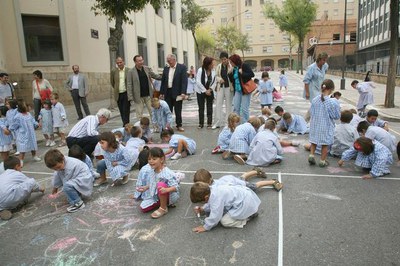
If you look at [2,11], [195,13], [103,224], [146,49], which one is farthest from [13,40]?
[195,13]

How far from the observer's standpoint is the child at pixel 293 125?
841cm

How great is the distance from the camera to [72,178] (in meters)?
4.54

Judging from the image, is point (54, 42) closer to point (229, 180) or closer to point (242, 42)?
point (229, 180)

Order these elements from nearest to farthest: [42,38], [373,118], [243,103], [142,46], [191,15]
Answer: [373,118]
[243,103]
[42,38]
[142,46]
[191,15]

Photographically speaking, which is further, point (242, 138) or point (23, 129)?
point (23, 129)

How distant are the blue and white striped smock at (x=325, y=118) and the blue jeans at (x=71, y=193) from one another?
12.5 ft

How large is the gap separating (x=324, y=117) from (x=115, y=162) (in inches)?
134

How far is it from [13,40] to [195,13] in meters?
20.9

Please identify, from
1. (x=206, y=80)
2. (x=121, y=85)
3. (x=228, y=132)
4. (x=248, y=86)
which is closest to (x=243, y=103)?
(x=248, y=86)

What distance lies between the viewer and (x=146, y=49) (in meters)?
23.8

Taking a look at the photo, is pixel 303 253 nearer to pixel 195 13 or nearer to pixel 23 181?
pixel 23 181

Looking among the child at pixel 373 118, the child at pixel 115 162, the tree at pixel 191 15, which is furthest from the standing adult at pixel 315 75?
the tree at pixel 191 15

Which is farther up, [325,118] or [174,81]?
[174,81]

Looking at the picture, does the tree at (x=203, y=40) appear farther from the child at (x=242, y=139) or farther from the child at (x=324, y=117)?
the child at (x=324, y=117)
